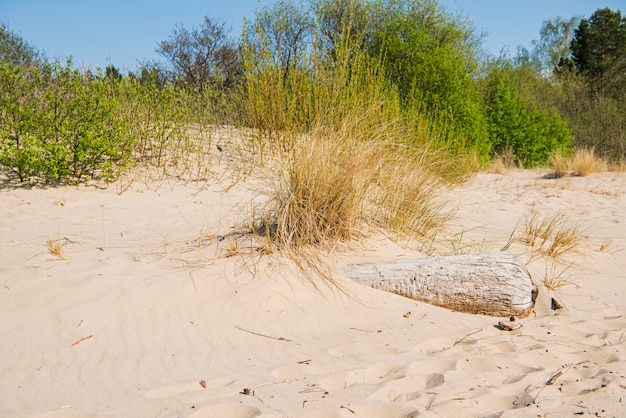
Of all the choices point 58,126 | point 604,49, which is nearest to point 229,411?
point 58,126

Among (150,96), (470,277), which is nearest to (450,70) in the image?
(150,96)

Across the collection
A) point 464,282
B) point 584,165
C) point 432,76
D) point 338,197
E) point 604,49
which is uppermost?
point 604,49

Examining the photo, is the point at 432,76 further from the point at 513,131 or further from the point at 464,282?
the point at 464,282

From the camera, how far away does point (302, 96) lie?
26.5 feet

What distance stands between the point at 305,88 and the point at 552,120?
988 centimetres

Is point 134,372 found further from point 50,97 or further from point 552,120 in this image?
point 552,120

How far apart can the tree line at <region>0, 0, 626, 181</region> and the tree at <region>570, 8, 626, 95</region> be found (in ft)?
2.41

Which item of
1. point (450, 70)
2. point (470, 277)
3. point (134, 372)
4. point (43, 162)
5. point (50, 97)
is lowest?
point (134, 372)

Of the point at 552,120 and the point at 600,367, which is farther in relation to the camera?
the point at 552,120

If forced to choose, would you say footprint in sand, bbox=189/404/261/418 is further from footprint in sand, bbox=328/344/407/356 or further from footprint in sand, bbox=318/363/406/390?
footprint in sand, bbox=328/344/407/356

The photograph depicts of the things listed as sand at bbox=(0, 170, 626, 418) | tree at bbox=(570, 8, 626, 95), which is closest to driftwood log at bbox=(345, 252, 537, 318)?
sand at bbox=(0, 170, 626, 418)

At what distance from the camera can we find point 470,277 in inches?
122

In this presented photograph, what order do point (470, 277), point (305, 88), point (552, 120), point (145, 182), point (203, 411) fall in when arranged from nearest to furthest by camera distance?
point (203, 411) → point (470, 277) → point (145, 182) → point (305, 88) → point (552, 120)

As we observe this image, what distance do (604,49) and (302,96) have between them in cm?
2106
